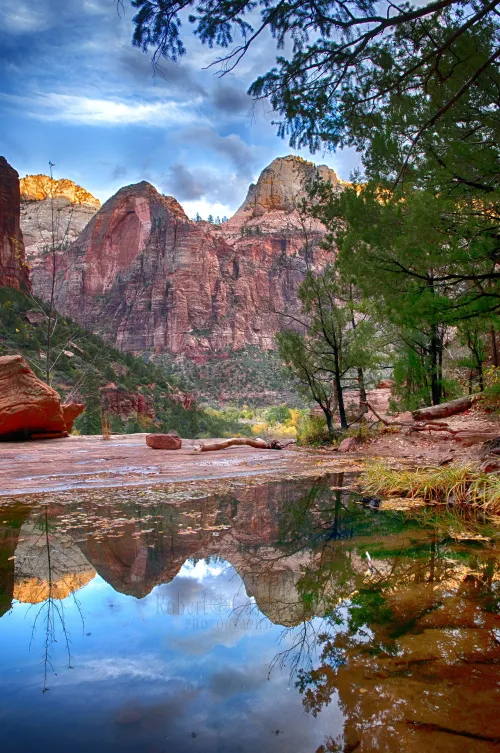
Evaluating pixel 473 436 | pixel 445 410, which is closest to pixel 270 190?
pixel 445 410

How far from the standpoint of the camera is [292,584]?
9.68 feet

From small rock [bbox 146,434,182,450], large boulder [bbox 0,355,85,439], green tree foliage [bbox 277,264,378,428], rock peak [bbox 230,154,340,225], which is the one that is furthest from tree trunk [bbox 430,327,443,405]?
rock peak [bbox 230,154,340,225]

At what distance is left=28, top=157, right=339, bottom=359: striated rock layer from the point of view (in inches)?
4072

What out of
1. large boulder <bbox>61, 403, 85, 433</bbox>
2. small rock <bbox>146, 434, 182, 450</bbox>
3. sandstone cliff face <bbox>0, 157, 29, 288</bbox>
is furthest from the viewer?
sandstone cliff face <bbox>0, 157, 29, 288</bbox>

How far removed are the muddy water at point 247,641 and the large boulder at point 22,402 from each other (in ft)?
29.1

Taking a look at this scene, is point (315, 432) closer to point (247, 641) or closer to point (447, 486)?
point (447, 486)

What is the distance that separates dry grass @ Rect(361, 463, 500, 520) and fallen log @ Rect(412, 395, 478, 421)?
20.6ft

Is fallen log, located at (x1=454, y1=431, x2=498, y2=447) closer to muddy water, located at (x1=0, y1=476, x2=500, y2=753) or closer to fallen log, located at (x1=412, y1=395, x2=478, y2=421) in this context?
fallen log, located at (x1=412, y1=395, x2=478, y2=421)

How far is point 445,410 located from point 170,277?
4098 inches

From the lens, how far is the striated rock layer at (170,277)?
10344cm

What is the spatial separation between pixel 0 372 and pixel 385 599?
11.9 meters

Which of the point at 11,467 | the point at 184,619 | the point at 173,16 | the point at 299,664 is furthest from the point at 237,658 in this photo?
the point at 11,467

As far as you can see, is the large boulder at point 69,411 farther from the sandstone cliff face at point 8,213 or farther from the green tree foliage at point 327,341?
the sandstone cliff face at point 8,213

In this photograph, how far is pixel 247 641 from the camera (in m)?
2.28
